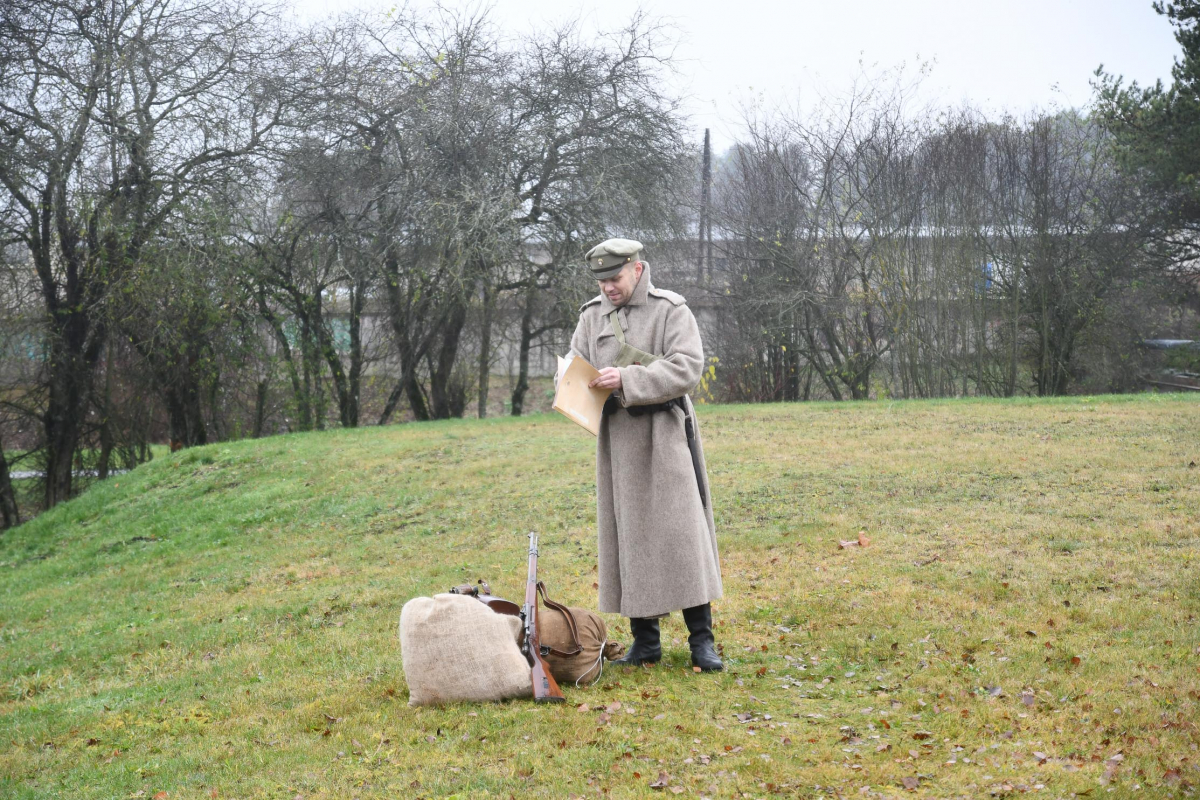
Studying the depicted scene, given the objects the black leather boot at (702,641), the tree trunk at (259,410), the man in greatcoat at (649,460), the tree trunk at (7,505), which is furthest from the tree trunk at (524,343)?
the black leather boot at (702,641)

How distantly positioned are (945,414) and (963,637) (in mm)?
10619

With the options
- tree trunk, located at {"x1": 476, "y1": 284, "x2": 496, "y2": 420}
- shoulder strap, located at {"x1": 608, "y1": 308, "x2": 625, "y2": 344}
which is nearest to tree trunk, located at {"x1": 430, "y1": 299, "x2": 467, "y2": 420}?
tree trunk, located at {"x1": 476, "y1": 284, "x2": 496, "y2": 420}

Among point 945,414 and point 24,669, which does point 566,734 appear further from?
point 945,414

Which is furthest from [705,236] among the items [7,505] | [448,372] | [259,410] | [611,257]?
[611,257]

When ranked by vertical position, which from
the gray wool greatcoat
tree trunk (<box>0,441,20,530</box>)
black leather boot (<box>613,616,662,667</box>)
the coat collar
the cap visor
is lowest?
tree trunk (<box>0,441,20,530</box>)

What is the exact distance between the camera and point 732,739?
14.8 feet

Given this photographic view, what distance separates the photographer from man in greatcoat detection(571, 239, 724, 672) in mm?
5230

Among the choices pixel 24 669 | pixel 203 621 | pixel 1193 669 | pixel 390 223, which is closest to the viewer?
pixel 1193 669

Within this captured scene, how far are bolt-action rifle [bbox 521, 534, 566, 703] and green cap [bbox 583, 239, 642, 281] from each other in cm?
148

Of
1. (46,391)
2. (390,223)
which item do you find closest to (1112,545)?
(390,223)

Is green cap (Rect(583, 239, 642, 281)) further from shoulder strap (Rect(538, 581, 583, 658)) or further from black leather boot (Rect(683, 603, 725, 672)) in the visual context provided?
black leather boot (Rect(683, 603, 725, 672))

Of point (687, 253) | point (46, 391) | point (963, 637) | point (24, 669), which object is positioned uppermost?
point (687, 253)

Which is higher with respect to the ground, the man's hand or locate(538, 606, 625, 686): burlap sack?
the man's hand

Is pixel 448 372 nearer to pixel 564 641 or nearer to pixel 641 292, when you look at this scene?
pixel 641 292
